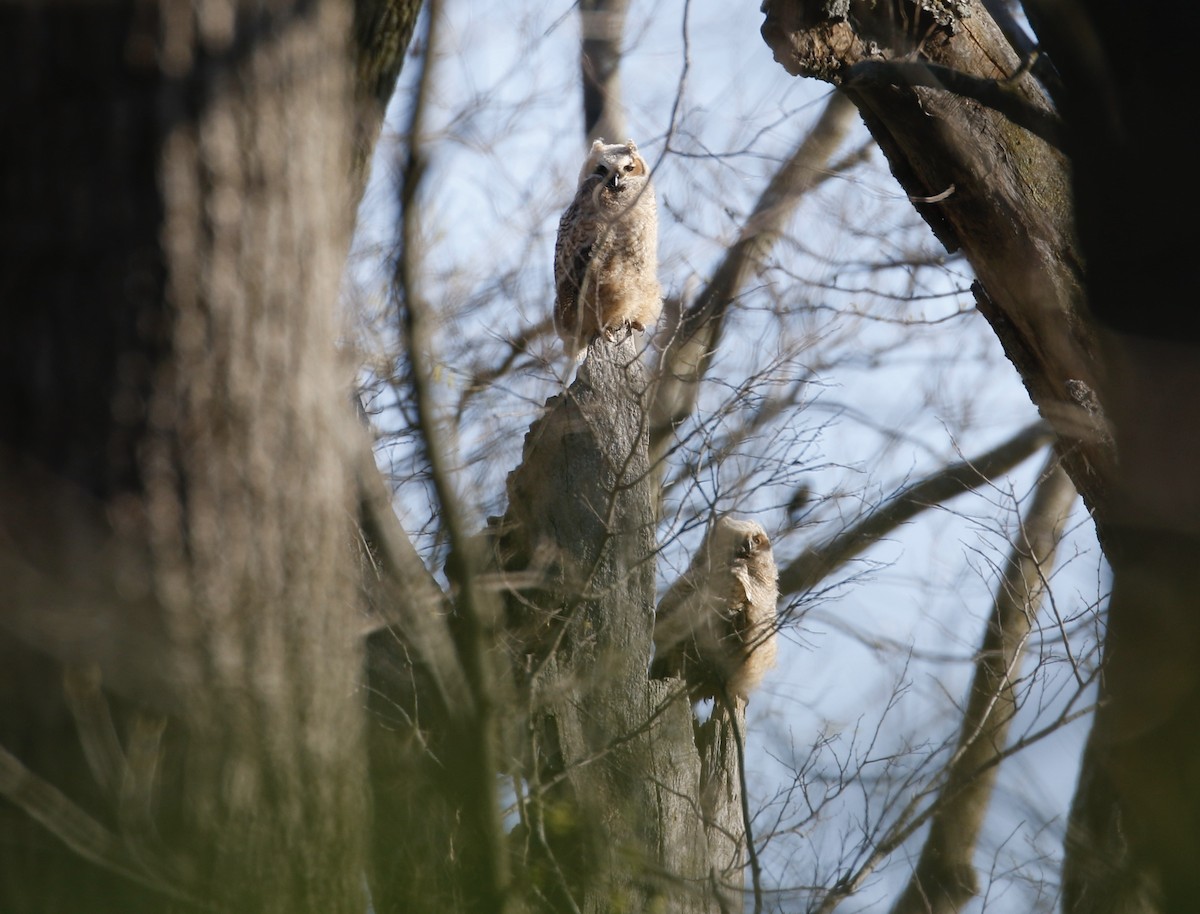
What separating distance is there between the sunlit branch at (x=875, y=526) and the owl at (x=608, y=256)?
163cm

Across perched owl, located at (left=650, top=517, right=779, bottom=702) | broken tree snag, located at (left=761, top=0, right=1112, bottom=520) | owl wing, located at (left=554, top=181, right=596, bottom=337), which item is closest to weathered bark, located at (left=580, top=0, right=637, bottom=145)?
owl wing, located at (left=554, top=181, right=596, bottom=337)

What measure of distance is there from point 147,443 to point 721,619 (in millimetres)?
3577

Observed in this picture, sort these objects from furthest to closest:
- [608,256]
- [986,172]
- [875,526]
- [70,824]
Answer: [875,526], [608,256], [986,172], [70,824]

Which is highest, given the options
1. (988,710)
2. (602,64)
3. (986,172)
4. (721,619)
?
(602,64)

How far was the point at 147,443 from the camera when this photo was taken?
1670 millimetres

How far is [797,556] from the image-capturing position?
6.23m

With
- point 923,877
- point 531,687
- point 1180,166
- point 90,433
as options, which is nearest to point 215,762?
point 90,433

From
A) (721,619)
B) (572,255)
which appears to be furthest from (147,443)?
(572,255)

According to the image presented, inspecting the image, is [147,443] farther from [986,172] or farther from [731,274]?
[731,274]

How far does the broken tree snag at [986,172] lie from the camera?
11.6 feet

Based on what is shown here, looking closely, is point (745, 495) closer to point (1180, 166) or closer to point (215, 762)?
point (1180, 166)

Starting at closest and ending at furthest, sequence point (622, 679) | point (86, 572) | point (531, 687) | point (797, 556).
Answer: point (86, 572) → point (531, 687) → point (622, 679) → point (797, 556)

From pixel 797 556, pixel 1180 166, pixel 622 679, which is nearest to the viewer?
pixel 1180 166

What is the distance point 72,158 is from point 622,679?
9.88 feet
